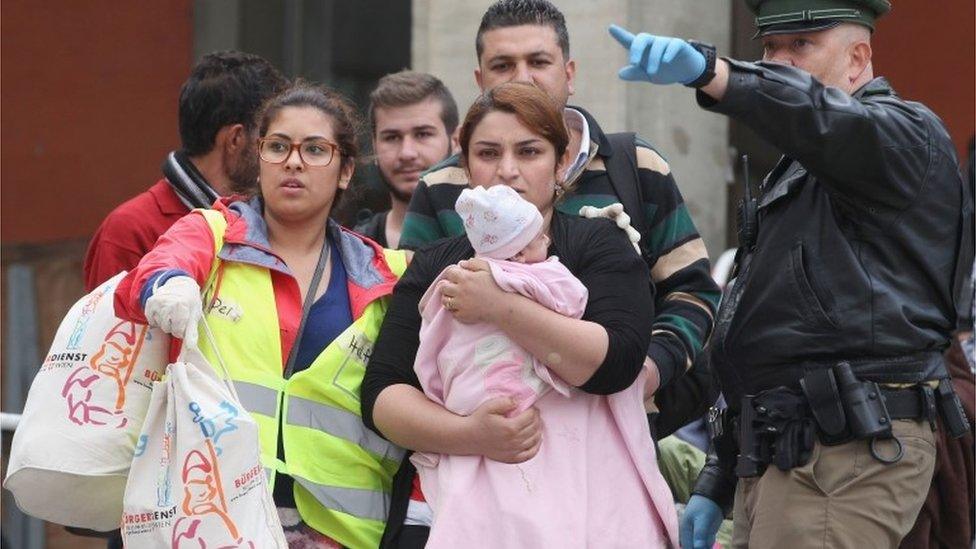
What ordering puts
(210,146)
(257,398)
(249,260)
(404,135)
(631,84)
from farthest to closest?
1. (631,84)
2. (404,135)
3. (210,146)
4. (249,260)
5. (257,398)

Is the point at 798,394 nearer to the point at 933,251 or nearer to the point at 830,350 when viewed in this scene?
the point at 830,350

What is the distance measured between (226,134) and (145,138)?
→ 14.4 ft

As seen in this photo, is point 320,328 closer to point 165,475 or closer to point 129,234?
point 165,475

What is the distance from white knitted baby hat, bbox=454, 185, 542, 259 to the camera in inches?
150

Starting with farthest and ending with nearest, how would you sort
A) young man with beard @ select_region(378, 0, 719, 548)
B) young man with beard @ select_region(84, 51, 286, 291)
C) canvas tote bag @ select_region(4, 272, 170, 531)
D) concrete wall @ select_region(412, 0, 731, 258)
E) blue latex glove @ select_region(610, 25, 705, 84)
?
1. concrete wall @ select_region(412, 0, 731, 258)
2. young man with beard @ select_region(84, 51, 286, 291)
3. young man with beard @ select_region(378, 0, 719, 548)
4. canvas tote bag @ select_region(4, 272, 170, 531)
5. blue latex glove @ select_region(610, 25, 705, 84)

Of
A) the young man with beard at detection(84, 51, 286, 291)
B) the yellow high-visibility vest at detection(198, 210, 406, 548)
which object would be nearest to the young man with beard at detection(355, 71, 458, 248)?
the young man with beard at detection(84, 51, 286, 291)

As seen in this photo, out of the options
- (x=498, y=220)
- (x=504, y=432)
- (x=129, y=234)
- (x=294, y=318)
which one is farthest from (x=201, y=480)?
(x=129, y=234)

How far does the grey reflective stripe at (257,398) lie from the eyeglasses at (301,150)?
1.88 feet

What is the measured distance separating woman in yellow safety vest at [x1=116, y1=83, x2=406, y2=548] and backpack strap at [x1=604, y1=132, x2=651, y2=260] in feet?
1.97

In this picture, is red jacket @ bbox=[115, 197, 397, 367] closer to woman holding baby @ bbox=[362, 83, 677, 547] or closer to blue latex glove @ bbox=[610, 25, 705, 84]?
woman holding baby @ bbox=[362, 83, 677, 547]

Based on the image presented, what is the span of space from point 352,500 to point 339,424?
0.18 metres

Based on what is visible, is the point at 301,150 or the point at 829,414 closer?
the point at 829,414

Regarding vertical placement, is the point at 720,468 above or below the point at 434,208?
below

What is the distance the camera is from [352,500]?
4.05m
